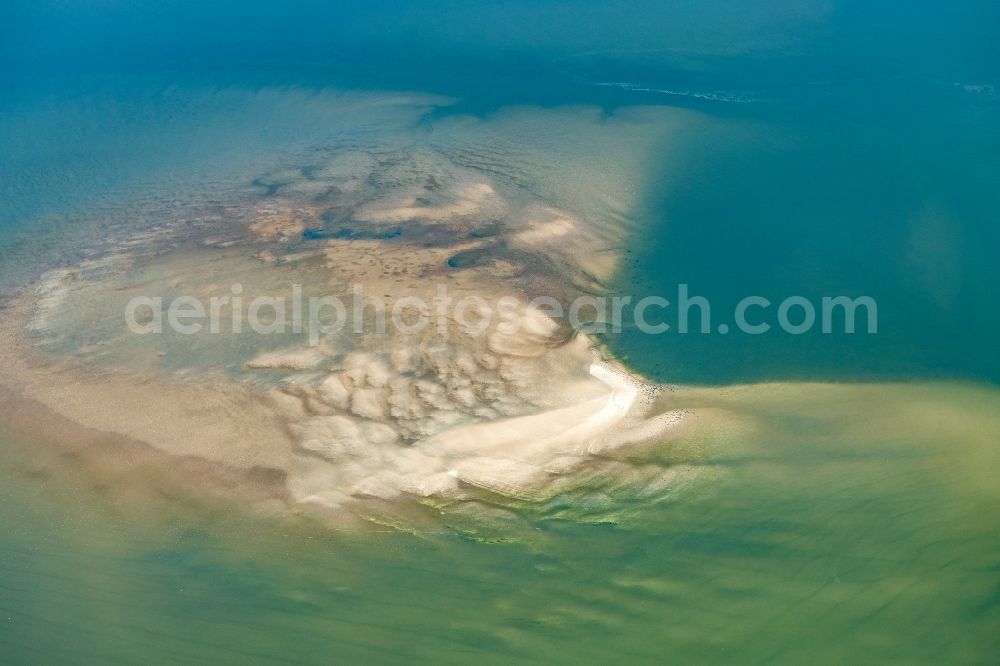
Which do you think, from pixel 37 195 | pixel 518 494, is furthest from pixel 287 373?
pixel 37 195

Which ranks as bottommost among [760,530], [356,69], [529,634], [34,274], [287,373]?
[529,634]

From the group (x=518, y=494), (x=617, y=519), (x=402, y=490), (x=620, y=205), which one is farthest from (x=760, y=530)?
(x=620, y=205)

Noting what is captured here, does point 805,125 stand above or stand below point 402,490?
above

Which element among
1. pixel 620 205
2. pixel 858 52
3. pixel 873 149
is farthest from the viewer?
pixel 858 52

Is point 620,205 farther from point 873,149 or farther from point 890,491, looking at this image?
point 890,491

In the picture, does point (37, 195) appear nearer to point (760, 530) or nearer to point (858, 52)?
point (760, 530)

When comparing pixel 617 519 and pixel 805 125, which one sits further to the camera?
pixel 805 125

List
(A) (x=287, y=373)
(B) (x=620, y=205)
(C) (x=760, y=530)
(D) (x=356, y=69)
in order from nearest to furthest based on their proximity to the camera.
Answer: (C) (x=760, y=530) → (A) (x=287, y=373) → (B) (x=620, y=205) → (D) (x=356, y=69)
